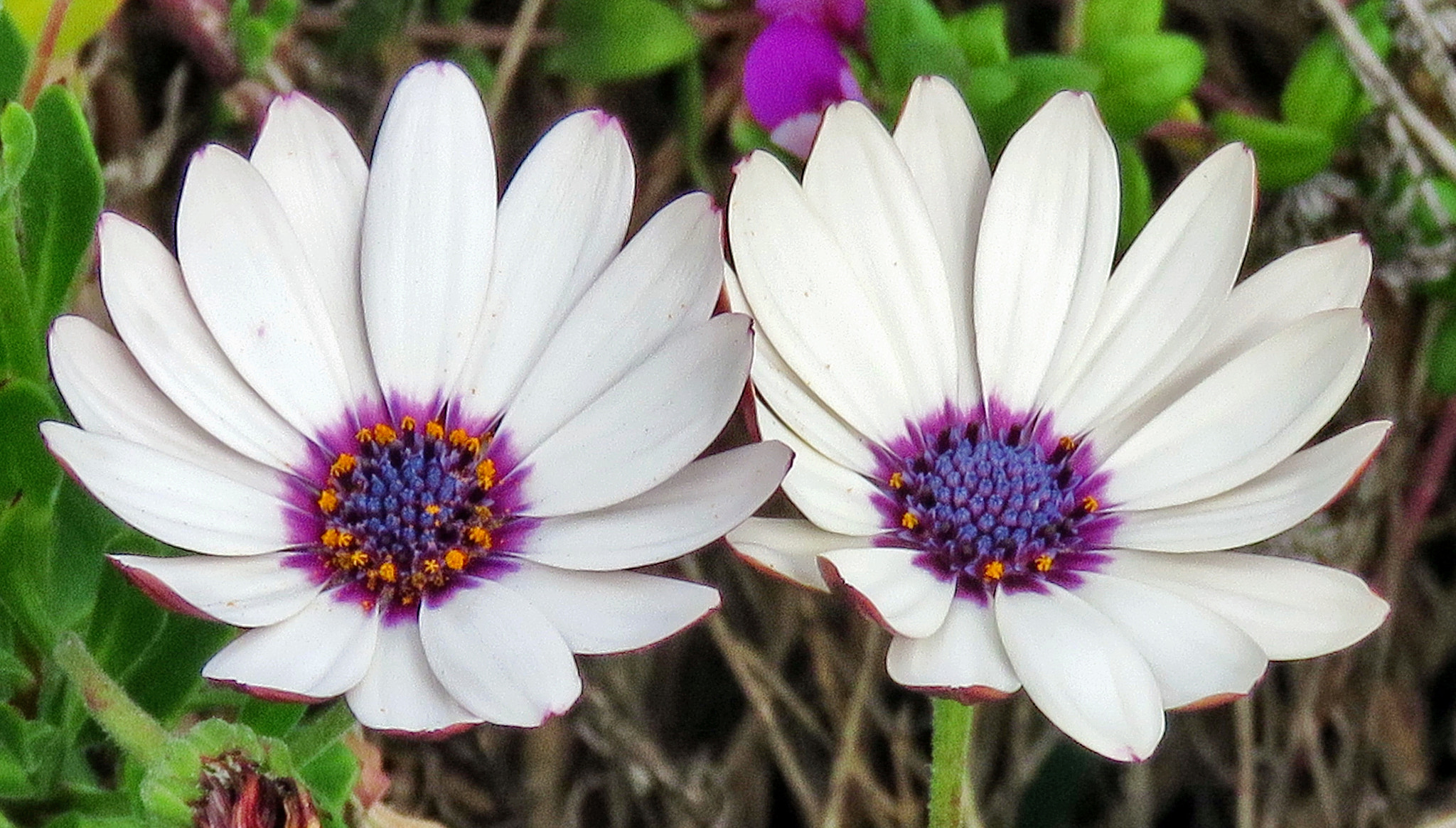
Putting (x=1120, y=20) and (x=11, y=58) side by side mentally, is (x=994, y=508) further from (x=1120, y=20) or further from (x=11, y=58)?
(x=11, y=58)

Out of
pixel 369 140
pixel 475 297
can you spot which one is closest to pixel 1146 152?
pixel 369 140

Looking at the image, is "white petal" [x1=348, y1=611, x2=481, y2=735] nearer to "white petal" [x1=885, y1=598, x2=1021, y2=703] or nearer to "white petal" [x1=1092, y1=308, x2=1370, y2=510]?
"white petal" [x1=885, y1=598, x2=1021, y2=703]

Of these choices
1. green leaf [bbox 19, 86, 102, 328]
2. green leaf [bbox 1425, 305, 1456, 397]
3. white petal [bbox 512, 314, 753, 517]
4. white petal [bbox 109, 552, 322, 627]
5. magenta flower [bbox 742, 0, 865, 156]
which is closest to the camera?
white petal [bbox 109, 552, 322, 627]

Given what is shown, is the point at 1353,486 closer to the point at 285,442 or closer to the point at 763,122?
the point at 763,122

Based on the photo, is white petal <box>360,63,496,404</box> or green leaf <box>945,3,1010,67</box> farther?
green leaf <box>945,3,1010,67</box>

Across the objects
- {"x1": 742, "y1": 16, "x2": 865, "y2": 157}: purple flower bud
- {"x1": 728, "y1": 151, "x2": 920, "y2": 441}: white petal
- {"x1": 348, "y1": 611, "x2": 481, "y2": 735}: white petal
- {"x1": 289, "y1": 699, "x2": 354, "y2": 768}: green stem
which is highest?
{"x1": 742, "y1": 16, "x2": 865, "y2": 157}: purple flower bud

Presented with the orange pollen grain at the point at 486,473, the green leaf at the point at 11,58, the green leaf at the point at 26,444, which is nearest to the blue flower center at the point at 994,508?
the orange pollen grain at the point at 486,473

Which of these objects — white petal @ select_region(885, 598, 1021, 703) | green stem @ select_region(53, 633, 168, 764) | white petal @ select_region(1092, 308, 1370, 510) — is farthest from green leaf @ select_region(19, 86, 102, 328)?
white petal @ select_region(1092, 308, 1370, 510)

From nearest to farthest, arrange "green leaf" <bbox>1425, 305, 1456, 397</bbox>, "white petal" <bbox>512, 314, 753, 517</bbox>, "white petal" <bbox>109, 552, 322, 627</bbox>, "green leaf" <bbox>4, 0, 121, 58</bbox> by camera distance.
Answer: "white petal" <bbox>109, 552, 322, 627</bbox>
"white petal" <bbox>512, 314, 753, 517</bbox>
"green leaf" <bbox>4, 0, 121, 58</bbox>
"green leaf" <bbox>1425, 305, 1456, 397</bbox>
